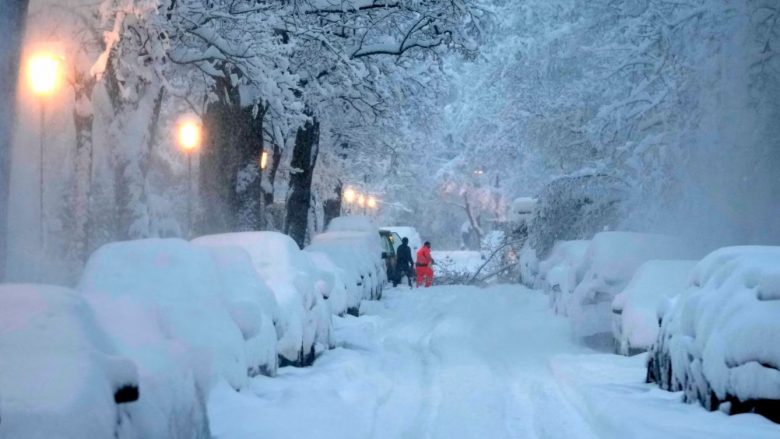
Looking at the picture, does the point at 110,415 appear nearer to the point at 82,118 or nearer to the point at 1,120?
the point at 1,120

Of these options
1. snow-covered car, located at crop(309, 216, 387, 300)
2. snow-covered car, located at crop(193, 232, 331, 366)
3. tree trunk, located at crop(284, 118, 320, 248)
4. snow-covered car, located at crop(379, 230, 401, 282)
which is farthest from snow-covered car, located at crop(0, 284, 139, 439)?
snow-covered car, located at crop(379, 230, 401, 282)

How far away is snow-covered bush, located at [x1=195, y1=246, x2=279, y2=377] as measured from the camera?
10.5m

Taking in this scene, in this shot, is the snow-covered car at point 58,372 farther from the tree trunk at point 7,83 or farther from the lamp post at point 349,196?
the lamp post at point 349,196

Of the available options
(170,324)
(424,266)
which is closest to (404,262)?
(424,266)

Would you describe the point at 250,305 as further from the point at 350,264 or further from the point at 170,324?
the point at 350,264

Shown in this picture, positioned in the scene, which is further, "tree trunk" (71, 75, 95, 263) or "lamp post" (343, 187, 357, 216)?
"lamp post" (343, 187, 357, 216)

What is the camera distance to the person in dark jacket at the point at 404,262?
3828 cm

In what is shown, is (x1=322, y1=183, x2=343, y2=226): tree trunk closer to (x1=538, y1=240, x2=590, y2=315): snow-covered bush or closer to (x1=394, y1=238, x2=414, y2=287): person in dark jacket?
(x1=394, y1=238, x2=414, y2=287): person in dark jacket

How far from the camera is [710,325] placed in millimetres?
10172

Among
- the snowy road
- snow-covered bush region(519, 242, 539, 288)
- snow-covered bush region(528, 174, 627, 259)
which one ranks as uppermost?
snow-covered bush region(528, 174, 627, 259)

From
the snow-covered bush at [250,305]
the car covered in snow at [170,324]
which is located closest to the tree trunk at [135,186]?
the snow-covered bush at [250,305]

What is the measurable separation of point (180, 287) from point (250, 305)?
4.08 ft

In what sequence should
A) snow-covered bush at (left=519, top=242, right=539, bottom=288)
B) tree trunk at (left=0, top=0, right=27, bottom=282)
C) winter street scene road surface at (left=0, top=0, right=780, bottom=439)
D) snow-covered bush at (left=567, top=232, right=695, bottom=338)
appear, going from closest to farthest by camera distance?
winter street scene road surface at (left=0, top=0, right=780, bottom=439) < tree trunk at (left=0, top=0, right=27, bottom=282) < snow-covered bush at (left=567, top=232, right=695, bottom=338) < snow-covered bush at (left=519, top=242, right=539, bottom=288)

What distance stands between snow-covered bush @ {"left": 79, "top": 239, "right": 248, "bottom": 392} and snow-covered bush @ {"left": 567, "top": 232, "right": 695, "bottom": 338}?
26.9 ft
